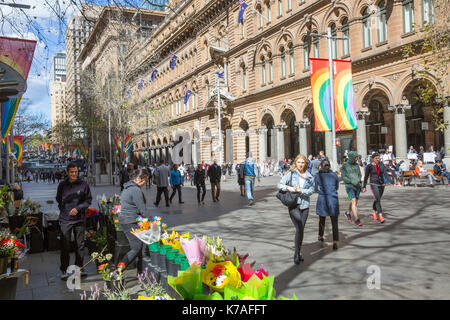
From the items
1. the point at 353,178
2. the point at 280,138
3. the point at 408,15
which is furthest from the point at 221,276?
the point at 280,138

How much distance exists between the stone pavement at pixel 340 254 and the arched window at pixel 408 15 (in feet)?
50.7

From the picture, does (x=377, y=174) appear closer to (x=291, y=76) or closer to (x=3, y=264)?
(x=3, y=264)

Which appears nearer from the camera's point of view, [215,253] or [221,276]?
[221,276]

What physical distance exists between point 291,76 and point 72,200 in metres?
29.8

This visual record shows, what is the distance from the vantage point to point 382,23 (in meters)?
25.9

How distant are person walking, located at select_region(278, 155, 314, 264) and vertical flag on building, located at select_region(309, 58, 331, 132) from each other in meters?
13.0

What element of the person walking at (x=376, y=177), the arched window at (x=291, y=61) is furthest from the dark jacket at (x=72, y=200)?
the arched window at (x=291, y=61)

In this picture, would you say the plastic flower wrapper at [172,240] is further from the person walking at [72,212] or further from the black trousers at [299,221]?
the black trousers at [299,221]

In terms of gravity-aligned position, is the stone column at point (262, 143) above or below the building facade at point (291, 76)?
below

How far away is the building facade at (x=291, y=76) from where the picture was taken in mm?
24844

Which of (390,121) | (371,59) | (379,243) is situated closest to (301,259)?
(379,243)

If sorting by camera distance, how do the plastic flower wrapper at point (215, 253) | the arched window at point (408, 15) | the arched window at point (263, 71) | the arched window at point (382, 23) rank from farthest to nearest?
the arched window at point (263, 71)
the arched window at point (382, 23)
the arched window at point (408, 15)
the plastic flower wrapper at point (215, 253)

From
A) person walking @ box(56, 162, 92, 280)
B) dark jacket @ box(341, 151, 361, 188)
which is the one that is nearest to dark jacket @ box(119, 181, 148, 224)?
person walking @ box(56, 162, 92, 280)
